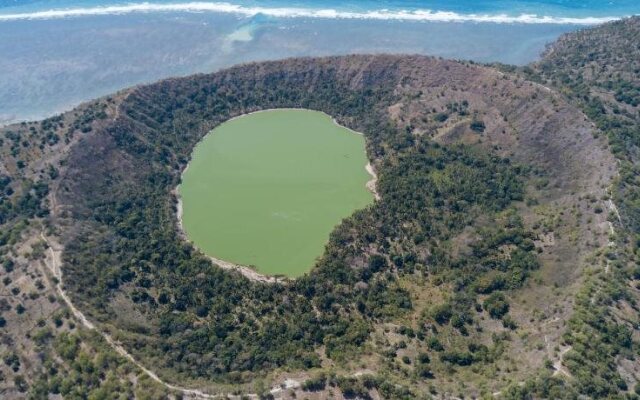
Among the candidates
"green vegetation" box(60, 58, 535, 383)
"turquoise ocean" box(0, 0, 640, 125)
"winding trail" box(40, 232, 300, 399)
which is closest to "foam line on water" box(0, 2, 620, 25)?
"turquoise ocean" box(0, 0, 640, 125)

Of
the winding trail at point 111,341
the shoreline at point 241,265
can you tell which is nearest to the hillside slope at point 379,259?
the winding trail at point 111,341

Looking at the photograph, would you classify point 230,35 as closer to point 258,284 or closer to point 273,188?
point 273,188

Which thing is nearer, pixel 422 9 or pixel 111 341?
pixel 111 341

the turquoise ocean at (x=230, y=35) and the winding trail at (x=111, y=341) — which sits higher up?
the turquoise ocean at (x=230, y=35)

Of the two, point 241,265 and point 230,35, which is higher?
point 230,35

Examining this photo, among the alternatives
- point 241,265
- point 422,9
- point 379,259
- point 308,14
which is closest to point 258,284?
point 241,265

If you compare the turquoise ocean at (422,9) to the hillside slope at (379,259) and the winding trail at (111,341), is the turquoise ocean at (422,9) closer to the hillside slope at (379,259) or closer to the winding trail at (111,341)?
the hillside slope at (379,259)
